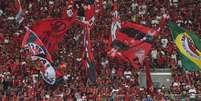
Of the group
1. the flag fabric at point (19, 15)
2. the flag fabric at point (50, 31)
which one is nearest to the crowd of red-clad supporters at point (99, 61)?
the flag fabric at point (19, 15)

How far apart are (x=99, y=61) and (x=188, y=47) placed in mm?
5563

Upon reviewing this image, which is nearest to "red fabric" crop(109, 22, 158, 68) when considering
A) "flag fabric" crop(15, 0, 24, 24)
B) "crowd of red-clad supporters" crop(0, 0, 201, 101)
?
"crowd of red-clad supporters" crop(0, 0, 201, 101)

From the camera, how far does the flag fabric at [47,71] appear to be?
2659 centimetres

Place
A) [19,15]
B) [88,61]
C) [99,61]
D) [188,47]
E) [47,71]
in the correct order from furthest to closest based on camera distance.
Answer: [19,15]
[99,61]
[88,61]
[188,47]
[47,71]

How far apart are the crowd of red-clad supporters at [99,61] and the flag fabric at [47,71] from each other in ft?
3.81

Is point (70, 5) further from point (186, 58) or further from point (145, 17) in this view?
point (186, 58)

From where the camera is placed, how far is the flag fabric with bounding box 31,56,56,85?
87.2ft

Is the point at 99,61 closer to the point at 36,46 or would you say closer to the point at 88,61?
the point at 88,61

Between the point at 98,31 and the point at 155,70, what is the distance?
4158 mm

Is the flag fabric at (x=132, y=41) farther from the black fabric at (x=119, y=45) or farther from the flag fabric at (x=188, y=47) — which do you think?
the flag fabric at (x=188, y=47)

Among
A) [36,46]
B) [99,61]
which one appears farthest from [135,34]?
[99,61]

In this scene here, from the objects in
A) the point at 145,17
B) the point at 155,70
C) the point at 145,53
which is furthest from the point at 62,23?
the point at 145,17

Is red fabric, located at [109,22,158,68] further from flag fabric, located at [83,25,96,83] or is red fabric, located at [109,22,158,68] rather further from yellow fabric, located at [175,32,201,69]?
flag fabric, located at [83,25,96,83]

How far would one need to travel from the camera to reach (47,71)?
2672 cm
